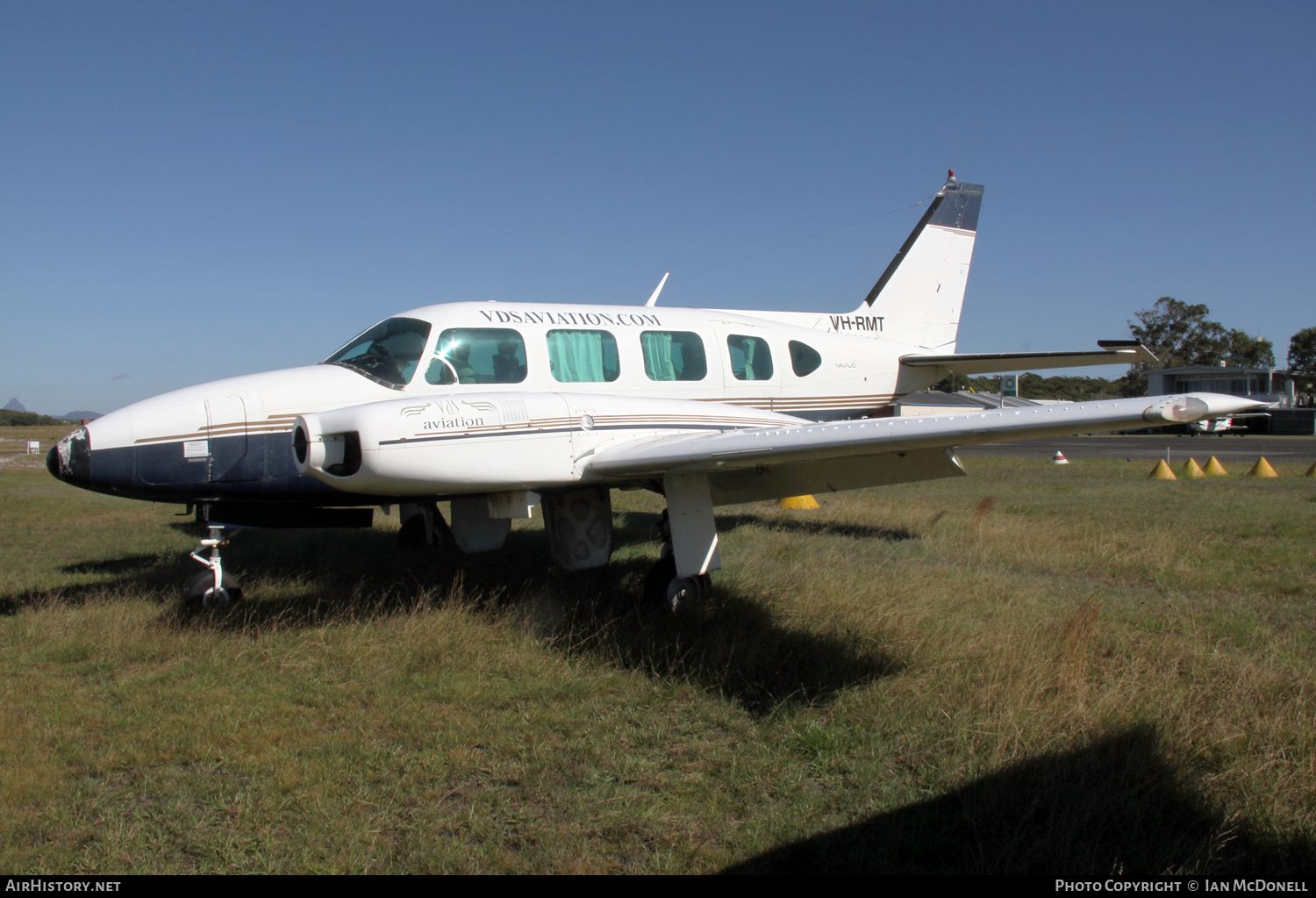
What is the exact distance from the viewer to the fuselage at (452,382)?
6.01 metres

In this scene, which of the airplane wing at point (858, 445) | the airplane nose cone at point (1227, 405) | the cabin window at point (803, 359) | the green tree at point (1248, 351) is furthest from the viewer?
the green tree at point (1248, 351)

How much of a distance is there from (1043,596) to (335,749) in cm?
576

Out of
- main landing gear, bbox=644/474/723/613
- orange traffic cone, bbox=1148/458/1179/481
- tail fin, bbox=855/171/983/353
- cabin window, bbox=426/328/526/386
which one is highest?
tail fin, bbox=855/171/983/353

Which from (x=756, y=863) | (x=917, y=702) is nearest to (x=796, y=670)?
(x=917, y=702)

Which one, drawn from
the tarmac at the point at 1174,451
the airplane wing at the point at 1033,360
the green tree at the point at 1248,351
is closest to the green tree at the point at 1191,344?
the green tree at the point at 1248,351

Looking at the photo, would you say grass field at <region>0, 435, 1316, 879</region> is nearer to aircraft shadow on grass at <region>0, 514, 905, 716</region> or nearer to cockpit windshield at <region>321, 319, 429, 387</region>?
aircraft shadow on grass at <region>0, 514, 905, 716</region>

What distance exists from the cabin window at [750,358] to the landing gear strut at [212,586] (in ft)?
16.6

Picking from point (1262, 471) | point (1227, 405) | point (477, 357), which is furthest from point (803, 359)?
point (1262, 471)

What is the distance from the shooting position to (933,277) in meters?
11.2

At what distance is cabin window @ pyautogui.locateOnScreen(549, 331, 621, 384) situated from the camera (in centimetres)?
735

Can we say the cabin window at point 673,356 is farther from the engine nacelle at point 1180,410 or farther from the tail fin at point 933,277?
the engine nacelle at point 1180,410

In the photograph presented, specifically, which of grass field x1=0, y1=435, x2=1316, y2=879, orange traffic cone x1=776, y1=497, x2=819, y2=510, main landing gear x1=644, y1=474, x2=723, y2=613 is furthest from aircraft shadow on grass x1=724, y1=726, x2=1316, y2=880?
orange traffic cone x1=776, y1=497, x2=819, y2=510

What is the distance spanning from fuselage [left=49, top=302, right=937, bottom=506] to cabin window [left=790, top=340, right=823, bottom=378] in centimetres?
1

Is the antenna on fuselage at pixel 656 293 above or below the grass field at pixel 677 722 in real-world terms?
above
